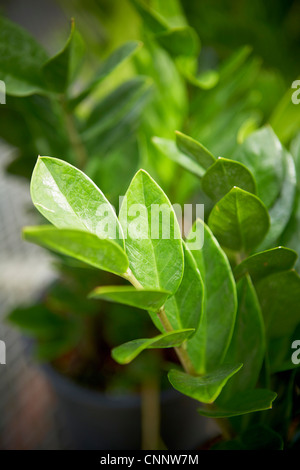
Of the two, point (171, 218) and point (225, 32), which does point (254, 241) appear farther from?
point (225, 32)

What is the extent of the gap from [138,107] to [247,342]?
17 cm

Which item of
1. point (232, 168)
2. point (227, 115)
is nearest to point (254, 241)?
point (232, 168)

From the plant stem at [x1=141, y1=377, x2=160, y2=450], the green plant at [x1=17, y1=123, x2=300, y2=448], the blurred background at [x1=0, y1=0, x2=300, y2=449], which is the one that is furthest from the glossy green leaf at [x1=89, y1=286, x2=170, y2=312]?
the plant stem at [x1=141, y1=377, x2=160, y2=450]

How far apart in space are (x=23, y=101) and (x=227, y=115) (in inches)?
5.8

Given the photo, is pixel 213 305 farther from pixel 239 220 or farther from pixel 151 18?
pixel 151 18

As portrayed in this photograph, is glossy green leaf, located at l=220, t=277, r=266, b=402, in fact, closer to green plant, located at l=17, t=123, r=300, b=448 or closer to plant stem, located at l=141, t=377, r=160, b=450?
green plant, located at l=17, t=123, r=300, b=448

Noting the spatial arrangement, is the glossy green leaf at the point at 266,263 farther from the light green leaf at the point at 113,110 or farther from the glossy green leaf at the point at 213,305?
the light green leaf at the point at 113,110

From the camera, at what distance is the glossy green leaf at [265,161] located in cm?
22

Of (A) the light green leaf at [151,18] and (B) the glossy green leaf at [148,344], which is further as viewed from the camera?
(A) the light green leaf at [151,18]

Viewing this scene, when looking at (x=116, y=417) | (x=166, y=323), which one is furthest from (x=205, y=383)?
(x=116, y=417)

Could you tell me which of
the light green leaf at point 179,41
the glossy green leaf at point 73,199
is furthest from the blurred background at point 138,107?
the glossy green leaf at point 73,199

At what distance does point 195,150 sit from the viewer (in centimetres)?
21
